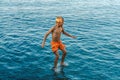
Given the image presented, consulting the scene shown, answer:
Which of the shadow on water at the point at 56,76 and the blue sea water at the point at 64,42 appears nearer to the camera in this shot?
the shadow on water at the point at 56,76

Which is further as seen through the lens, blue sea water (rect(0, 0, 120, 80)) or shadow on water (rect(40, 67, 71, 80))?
blue sea water (rect(0, 0, 120, 80))

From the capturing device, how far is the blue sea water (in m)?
13.6

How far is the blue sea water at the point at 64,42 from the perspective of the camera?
13.6 meters

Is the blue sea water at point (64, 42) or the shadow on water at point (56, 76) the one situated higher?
the blue sea water at point (64, 42)

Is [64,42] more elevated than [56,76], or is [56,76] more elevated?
[64,42]

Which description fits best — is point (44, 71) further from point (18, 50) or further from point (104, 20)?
point (104, 20)

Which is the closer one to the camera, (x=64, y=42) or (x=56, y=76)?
(x=56, y=76)

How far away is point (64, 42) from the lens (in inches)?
742

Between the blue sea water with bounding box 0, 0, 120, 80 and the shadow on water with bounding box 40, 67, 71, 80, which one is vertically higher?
the blue sea water with bounding box 0, 0, 120, 80

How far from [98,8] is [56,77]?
21610mm

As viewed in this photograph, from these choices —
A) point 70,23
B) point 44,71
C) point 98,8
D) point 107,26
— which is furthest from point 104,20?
point 44,71

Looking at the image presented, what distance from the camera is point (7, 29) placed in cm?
2162

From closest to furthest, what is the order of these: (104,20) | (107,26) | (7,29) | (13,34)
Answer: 1. (13,34)
2. (7,29)
3. (107,26)
4. (104,20)

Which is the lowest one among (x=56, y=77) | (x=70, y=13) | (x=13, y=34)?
(x=56, y=77)
